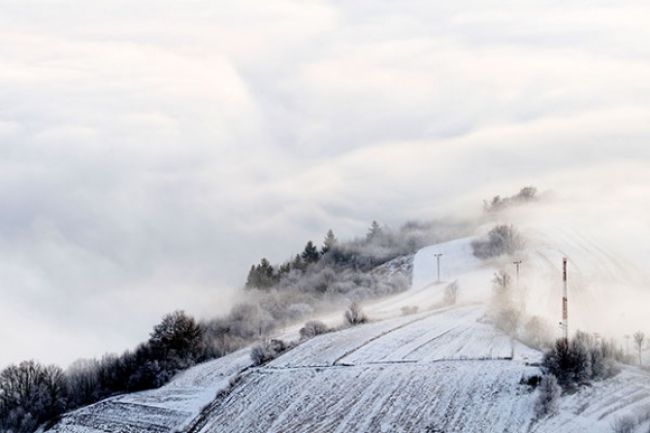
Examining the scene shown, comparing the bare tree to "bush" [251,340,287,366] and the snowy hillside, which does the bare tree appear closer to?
the snowy hillside

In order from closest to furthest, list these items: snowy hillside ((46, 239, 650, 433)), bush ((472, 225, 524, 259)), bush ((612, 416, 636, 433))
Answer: bush ((612, 416, 636, 433)) < snowy hillside ((46, 239, 650, 433)) < bush ((472, 225, 524, 259))

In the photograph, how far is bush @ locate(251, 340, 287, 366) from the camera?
126m

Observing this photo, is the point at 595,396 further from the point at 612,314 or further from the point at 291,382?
the point at 612,314

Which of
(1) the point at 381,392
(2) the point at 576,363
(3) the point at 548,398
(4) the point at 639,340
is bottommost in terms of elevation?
(1) the point at 381,392

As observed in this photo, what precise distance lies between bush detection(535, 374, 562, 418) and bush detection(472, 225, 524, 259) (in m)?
89.1

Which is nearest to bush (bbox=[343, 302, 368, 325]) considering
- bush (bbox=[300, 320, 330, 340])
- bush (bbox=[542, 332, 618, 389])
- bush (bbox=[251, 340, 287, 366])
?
bush (bbox=[300, 320, 330, 340])

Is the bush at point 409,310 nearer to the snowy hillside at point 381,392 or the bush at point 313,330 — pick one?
the snowy hillside at point 381,392

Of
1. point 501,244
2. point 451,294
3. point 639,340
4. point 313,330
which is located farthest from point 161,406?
point 501,244

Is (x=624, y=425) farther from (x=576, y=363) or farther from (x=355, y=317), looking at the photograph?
(x=355, y=317)

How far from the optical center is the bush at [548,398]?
314 ft

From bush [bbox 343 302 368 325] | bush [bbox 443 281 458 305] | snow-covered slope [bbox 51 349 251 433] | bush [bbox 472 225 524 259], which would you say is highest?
bush [bbox 472 225 524 259]

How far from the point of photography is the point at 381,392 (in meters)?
107

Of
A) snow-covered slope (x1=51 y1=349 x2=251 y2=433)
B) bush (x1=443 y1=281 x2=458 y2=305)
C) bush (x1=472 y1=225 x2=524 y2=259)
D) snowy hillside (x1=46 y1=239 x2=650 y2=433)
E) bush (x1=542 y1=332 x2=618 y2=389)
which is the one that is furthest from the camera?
bush (x1=472 y1=225 x2=524 y2=259)

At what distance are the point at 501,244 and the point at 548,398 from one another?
9855 centimetres
